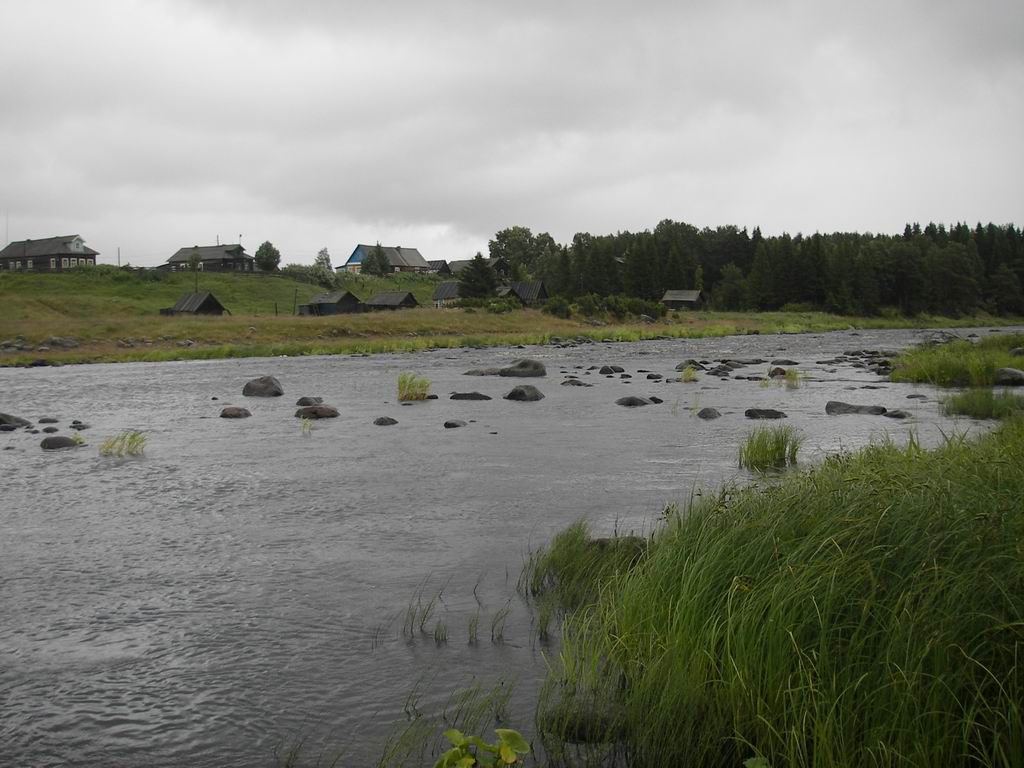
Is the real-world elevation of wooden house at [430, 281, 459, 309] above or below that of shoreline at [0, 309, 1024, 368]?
above

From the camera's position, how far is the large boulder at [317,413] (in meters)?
24.0

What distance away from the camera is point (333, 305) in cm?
10919

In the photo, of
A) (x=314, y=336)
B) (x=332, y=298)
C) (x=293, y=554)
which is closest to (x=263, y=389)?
(x=293, y=554)

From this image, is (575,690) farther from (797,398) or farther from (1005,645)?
(797,398)

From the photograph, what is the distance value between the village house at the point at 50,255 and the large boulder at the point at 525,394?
12986 centimetres

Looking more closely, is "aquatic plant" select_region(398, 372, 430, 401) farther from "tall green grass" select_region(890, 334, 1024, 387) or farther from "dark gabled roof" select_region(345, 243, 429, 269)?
"dark gabled roof" select_region(345, 243, 429, 269)

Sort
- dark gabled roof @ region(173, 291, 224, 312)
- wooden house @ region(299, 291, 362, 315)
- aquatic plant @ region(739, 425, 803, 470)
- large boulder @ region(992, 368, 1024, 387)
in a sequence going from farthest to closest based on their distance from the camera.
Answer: wooden house @ region(299, 291, 362, 315), dark gabled roof @ region(173, 291, 224, 312), large boulder @ region(992, 368, 1024, 387), aquatic plant @ region(739, 425, 803, 470)

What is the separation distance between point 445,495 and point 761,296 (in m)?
133

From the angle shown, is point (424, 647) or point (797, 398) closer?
point (424, 647)

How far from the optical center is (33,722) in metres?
6.01

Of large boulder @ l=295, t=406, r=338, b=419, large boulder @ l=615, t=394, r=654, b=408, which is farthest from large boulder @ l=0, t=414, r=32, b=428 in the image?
large boulder @ l=615, t=394, r=654, b=408

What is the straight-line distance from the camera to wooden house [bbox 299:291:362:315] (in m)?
109

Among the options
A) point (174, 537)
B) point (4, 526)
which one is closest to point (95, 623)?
point (174, 537)

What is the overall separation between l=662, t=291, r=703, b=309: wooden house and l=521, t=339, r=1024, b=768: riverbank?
135042mm
